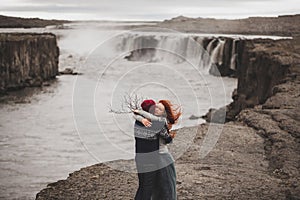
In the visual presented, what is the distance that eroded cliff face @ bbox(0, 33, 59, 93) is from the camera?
3098 centimetres

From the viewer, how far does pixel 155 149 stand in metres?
5.61

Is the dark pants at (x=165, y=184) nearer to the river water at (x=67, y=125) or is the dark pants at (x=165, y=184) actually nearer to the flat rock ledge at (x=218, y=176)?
the flat rock ledge at (x=218, y=176)

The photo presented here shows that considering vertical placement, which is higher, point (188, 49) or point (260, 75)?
point (260, 75)

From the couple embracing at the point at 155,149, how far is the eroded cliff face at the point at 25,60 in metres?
25.9

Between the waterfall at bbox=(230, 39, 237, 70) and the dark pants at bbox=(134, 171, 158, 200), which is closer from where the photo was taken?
the dark pants at bbox=(134, 171, 158, 200)

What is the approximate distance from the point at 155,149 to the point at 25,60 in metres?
28.8

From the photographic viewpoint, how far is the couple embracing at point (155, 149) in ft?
18.1

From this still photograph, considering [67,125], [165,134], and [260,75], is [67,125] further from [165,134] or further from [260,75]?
[165,134]

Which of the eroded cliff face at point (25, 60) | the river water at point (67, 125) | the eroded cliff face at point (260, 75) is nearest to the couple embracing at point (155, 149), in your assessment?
the river water at point (67, 125)

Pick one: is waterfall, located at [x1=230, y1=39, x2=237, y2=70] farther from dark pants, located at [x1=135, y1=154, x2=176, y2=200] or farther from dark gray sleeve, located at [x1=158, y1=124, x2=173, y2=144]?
dark gray sleeve, located at [x1=158, y1=124, x2=173, y2=144]

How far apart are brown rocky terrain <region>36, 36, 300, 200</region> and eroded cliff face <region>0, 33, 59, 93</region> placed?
2137 cm

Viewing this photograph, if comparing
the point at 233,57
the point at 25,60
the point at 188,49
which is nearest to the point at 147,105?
the point at 25,60

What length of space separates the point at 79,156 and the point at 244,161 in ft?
21.7

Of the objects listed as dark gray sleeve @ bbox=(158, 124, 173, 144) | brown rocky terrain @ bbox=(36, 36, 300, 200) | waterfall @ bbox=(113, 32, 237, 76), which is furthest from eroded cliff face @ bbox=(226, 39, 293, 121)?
waterfall @ bbox=(113, 32, 237, 76)
